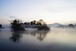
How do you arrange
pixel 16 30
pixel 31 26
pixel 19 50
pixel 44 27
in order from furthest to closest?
pixel 31 26, pixel 44 27, pixel 16 30, pixel 19 50

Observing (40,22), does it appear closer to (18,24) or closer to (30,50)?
(18,24)

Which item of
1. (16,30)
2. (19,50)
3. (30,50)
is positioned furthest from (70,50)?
(16,30)

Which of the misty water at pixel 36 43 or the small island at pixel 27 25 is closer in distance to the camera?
the misty water at pixel 36 43

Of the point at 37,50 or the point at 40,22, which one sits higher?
the point at 40,22

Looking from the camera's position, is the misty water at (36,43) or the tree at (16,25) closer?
the misty water at (36,43)

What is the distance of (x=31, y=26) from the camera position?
24.4 m

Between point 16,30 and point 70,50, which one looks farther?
point 16,30

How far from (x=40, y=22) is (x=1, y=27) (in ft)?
26.9

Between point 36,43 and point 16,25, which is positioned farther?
point 16,25

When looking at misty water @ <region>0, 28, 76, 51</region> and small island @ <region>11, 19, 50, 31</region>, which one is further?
small island @ <region>11, 19, 50, 31</region>

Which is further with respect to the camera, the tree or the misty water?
the tree

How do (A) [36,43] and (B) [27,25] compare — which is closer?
(A) [36,43]

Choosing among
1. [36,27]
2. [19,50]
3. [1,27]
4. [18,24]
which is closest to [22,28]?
[18,24]

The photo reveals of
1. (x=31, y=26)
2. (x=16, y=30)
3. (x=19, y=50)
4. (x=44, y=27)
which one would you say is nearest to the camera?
(x=19, y=50)
